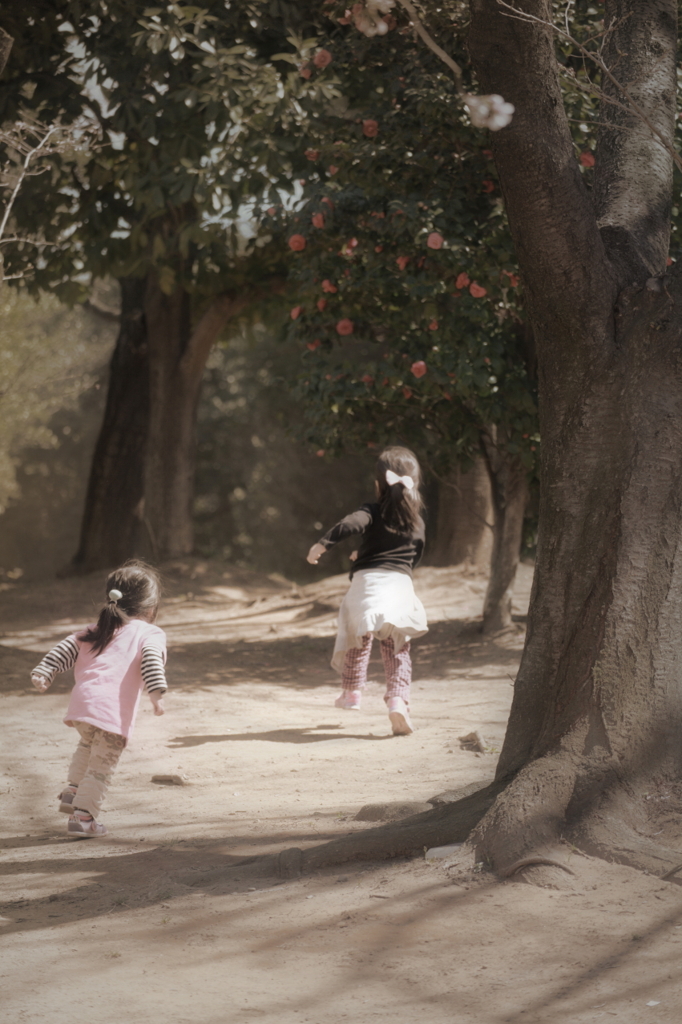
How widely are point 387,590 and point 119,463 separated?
9.24 metres

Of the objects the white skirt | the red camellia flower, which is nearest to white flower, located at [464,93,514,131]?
the white skirt

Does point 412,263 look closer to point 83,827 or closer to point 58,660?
point 58,660

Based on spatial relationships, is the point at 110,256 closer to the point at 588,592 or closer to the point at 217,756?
the point at 217,756

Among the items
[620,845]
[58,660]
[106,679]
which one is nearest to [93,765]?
[106,679]

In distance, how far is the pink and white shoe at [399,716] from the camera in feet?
20.2

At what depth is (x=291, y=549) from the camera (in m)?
22.6

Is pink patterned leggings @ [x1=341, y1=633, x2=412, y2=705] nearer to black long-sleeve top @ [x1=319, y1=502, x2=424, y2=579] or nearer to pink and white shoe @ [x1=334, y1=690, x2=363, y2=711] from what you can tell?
pink and white shoe @ [x1=334, y1=690, x2=363, y2=711]

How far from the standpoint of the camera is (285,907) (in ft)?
10.6

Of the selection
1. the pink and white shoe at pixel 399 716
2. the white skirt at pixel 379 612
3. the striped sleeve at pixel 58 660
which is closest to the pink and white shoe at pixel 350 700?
the white skirt at pixel 379 612

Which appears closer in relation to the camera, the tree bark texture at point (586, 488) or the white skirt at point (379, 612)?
the tree bark texture at point (586, 488)

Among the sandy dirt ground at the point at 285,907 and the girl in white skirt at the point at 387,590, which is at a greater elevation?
the girl in white skirt at the point at 387,590

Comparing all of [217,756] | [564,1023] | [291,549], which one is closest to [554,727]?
[564,1023]

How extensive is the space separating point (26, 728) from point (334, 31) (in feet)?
23.4

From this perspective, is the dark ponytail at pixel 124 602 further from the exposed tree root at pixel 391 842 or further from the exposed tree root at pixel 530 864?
the exposed tree root at pixel 530 864
